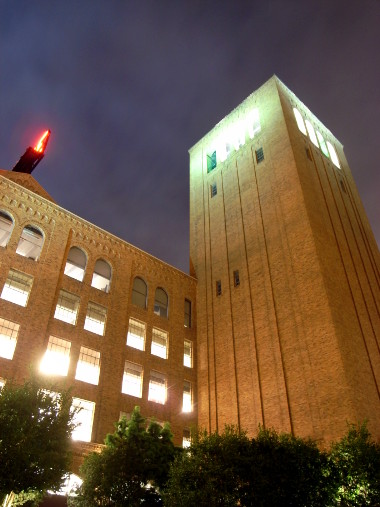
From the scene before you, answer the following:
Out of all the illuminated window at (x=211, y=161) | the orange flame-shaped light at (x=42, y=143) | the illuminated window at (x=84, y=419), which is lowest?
the illuminated window at (x=84, y=419)

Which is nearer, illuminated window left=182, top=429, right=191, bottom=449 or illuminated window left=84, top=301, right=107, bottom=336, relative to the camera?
illuminated window left=84, top=301, right=107, bottom=336

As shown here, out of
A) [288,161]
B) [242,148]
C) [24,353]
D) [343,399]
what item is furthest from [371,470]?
[242,148]

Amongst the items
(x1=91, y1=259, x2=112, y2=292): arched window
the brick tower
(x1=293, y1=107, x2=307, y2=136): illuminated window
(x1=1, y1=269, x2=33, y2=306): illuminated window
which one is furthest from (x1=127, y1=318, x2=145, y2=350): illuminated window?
(x1=293, y1=107, x2=307, y2=136): illuminated window

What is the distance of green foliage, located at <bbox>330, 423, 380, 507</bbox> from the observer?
51.7 ft

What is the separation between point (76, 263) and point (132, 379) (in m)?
7.78

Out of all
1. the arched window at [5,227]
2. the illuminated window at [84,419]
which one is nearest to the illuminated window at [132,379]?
the illuminated window at [84,419]

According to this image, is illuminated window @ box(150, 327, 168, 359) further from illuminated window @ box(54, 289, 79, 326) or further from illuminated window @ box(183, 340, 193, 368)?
illuminated window @ box(54, 289, 79, 326)

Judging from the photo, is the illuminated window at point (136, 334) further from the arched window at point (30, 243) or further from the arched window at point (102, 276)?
the arched window at point (30, 243)

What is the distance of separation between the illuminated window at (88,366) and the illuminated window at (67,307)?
6.01ft

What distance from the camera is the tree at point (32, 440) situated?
14.1 meters

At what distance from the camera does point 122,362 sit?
2459 centimetres

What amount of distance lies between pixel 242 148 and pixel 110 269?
16597mm

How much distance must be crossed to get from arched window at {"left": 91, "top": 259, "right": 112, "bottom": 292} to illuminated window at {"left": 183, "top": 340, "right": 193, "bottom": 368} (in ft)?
22.1

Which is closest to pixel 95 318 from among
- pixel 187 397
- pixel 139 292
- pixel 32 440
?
pixel 139 292
